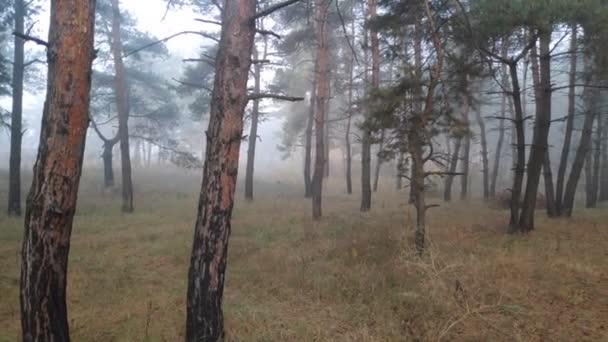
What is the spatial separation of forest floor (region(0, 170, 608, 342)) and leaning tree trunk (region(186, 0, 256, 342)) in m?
0.72

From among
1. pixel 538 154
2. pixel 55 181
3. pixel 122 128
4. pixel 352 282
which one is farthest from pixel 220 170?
pixel 122 128

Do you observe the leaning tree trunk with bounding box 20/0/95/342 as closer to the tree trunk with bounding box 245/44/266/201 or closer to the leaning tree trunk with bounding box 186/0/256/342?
the leaning tree trunk with bounding box 186/0/256/342

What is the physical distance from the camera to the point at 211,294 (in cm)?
422

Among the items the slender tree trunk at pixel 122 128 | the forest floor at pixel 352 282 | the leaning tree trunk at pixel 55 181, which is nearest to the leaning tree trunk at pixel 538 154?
Result: the forest floor at pixel 352 282

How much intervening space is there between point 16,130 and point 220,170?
12.9m

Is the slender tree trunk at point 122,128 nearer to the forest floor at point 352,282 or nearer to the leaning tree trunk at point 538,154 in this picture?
the forest floor at point 352,282

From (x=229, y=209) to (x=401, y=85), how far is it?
16.0ft

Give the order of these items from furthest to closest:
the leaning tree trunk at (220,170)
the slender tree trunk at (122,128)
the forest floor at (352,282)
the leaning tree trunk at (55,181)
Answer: the slender tree trunk at (122,128) → the forest floor at (352,282) → the leaning tree trunk at (220,170) → the leaning tree trunk at (55,181)

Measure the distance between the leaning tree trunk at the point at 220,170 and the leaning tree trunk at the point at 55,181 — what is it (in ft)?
4.40

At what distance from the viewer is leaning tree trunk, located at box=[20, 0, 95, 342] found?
3631 mm

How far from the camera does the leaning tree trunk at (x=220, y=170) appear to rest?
13.6 ft

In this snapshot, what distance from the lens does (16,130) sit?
12.8m

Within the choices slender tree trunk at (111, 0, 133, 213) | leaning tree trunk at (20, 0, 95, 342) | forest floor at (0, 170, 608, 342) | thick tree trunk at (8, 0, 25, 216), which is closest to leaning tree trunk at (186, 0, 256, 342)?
forest floor at (0, 170, 608, 342)

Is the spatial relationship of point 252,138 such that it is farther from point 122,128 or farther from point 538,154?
point 538,154
